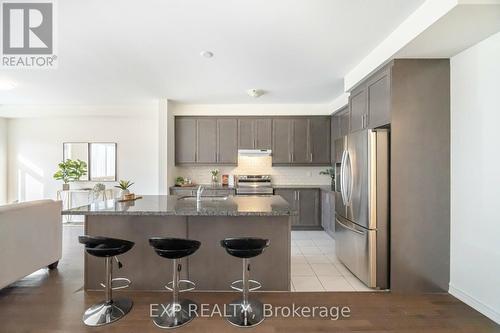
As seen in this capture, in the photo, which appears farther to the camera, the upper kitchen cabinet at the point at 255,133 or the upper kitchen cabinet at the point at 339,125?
the upper kitchen cabinet at the point at 255,133

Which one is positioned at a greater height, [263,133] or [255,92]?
[255,92]

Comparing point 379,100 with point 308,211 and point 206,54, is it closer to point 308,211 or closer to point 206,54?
point 206,54

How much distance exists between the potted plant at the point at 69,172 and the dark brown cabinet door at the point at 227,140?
3.11m

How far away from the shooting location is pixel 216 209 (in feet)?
7.79

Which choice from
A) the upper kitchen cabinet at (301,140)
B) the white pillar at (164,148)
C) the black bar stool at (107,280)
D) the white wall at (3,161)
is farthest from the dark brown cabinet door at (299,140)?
the white wall at (3,161)

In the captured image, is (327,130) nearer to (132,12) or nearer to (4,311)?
(132,12)

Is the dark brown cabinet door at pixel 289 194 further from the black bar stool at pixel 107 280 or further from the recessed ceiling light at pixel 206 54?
the black bar stool at pixel 107 280

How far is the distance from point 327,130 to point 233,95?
216 centimetres

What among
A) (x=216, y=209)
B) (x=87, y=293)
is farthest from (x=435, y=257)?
(x=87, y=293)

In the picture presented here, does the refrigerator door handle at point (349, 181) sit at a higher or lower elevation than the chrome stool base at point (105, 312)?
higher

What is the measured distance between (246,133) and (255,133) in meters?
0.19

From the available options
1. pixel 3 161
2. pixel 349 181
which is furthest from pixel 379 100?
pixel 3 161

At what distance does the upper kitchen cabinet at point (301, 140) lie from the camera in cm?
539

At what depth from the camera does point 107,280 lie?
229cm
